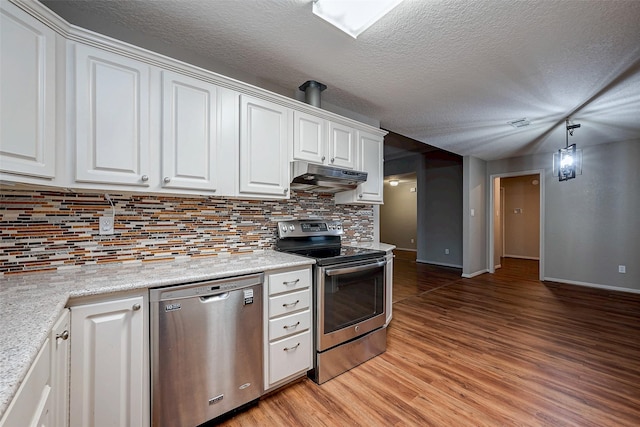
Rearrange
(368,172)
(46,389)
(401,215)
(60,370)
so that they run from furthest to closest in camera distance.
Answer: (401,215) → (368,172) → (60,370) → (46,389)

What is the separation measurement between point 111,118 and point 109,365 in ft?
4.08

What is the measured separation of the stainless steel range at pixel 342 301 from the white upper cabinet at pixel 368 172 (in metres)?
0.52

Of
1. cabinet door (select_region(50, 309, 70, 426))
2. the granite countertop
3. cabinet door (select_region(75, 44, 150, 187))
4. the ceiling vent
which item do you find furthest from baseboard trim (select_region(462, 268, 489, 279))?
cabinet door (select_region(50, 309, 70, 426))

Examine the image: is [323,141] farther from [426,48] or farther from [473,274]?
[473,274]

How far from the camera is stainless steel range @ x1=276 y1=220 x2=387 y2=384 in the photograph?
79.6 inches

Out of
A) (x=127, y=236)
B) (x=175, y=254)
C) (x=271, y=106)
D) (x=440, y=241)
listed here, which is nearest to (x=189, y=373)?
(x=175, y=254)

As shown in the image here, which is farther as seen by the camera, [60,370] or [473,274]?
[473,274]

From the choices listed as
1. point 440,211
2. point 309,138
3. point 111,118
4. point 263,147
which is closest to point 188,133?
point 111,118

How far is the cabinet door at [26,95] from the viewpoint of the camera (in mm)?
1127

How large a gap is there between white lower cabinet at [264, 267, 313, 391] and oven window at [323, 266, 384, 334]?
0.15m

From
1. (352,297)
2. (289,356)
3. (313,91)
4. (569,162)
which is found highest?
(313,91)

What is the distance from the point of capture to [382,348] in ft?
8.06

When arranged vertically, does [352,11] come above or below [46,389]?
above

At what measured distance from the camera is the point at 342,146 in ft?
8.64
